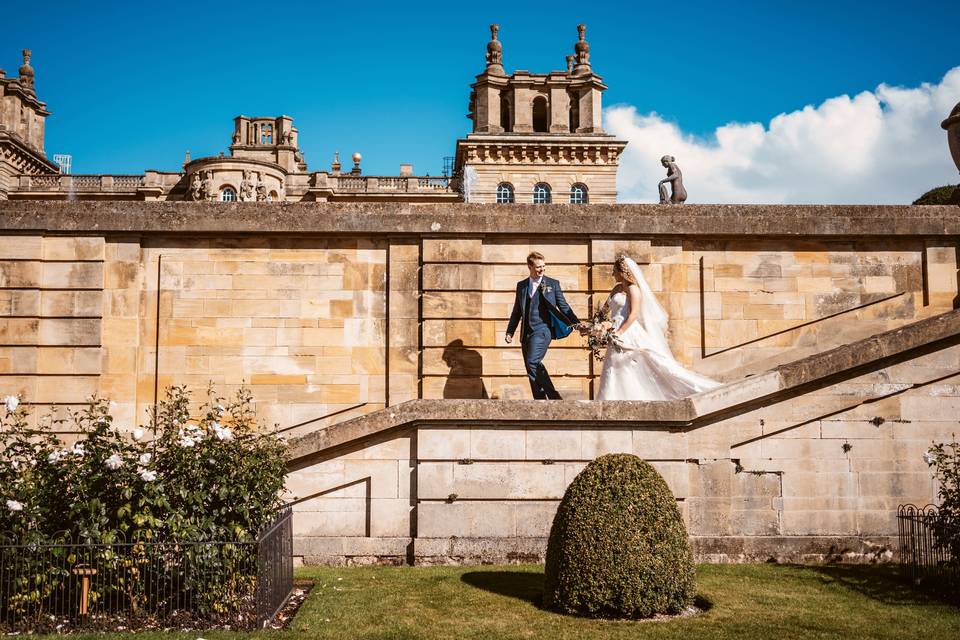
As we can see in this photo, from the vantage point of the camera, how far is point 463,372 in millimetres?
13562

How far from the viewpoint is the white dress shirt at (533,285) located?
12.2 metres

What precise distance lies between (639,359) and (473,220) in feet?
12.3

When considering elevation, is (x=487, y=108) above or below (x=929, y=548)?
above

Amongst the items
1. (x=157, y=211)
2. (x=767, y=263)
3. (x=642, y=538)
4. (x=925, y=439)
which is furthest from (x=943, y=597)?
(x=157, y=211)

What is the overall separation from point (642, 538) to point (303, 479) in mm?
4388

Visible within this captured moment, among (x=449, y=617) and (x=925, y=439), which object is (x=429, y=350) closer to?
(x=449, y=617)

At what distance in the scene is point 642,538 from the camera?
808cm

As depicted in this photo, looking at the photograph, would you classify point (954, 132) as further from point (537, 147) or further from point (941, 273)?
point (537, 147)

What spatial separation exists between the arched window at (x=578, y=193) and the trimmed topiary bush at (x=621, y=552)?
221 ft

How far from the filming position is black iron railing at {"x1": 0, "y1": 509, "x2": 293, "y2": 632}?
26.1 feet

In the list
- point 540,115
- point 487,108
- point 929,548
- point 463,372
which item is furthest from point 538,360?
point 540,115

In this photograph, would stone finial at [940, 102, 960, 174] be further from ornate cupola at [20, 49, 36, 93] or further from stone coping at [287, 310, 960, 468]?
ornate cupola at [20, 49, 36, 93]

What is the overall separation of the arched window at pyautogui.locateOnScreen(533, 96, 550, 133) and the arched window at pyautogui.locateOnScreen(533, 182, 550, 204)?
6337 mm

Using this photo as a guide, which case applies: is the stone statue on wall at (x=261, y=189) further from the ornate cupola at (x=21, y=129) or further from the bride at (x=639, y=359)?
the bride at (x=639, y=359)
